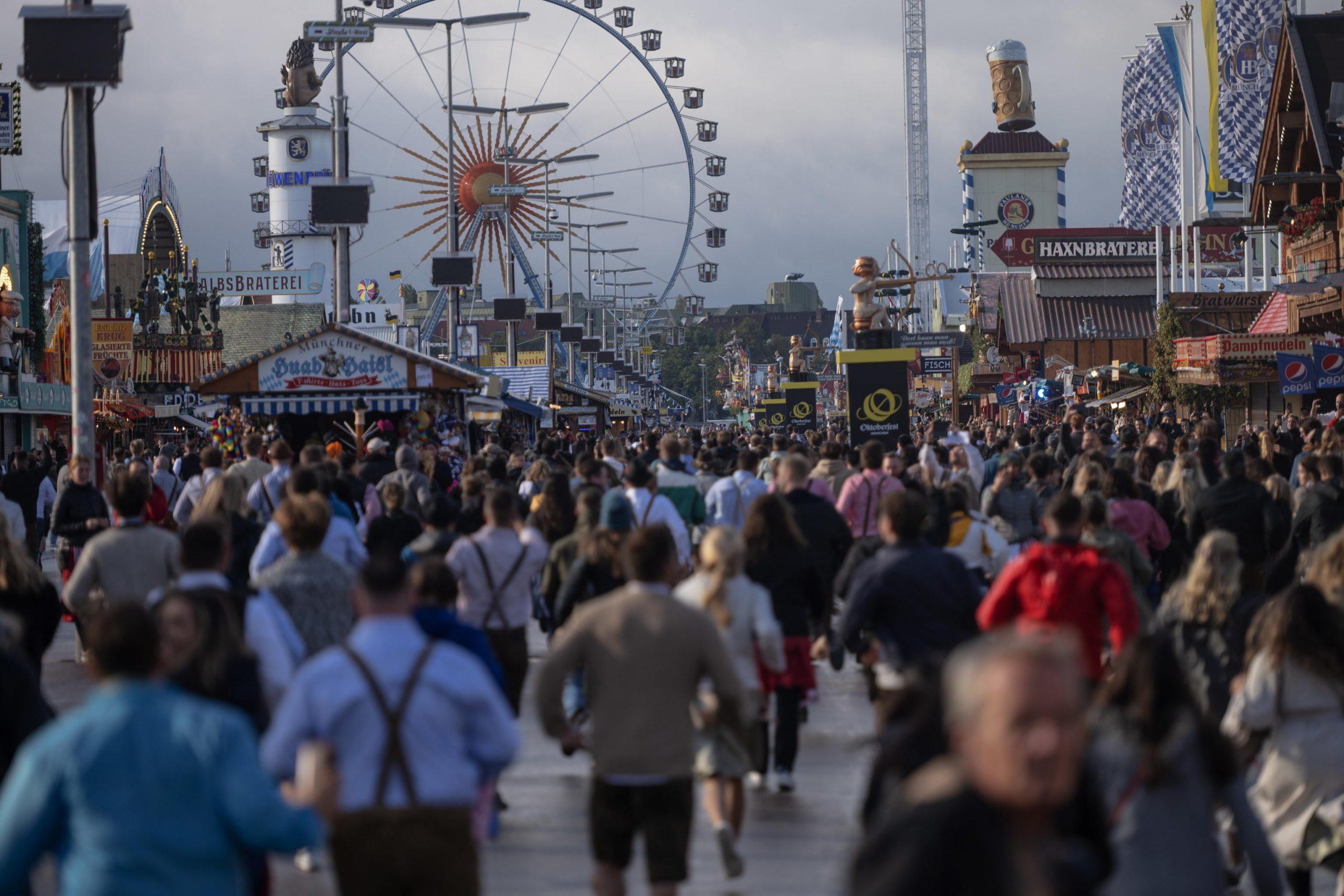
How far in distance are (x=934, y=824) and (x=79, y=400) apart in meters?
12.6

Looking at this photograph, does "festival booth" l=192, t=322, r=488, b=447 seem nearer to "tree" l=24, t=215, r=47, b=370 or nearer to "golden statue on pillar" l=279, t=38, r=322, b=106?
"tree" l=24, t=215, r=47, b=370

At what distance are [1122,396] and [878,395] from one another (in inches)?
780

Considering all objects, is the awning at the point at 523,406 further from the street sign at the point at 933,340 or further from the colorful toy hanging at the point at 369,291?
the colorful toy hanging at the point at 369,291

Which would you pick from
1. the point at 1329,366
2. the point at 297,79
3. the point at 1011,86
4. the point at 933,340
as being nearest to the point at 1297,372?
the point at 1329,366

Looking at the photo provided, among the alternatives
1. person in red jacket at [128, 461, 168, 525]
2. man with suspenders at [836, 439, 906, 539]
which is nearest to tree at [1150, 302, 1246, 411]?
man with suspenders at [836, 439, 906, 539]

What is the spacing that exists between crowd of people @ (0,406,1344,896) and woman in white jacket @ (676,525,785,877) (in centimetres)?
2

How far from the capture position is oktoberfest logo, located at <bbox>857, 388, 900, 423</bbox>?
89.7 feet

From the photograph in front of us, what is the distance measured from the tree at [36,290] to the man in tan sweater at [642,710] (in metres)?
36.2

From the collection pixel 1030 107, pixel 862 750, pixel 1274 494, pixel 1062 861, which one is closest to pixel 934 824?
pixel 1062 861

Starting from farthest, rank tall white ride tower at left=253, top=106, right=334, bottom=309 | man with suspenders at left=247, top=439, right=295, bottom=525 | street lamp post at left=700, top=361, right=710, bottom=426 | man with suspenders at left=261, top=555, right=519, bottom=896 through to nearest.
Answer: street lamp post at left=700, top=361, right=710, bottom=426 → tall white ride tower at left=253, top=106, right=334, bottom=309 → man with suspenders at left=247, top=439, right=295, bottom=525 → man with suspenders at left=261, top=555, right=519, bottom=896

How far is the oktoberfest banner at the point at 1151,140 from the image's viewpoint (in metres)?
47.0

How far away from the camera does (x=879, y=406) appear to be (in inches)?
Result: 1078

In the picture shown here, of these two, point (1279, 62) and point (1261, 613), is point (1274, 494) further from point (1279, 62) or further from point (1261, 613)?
point (1279, 62)

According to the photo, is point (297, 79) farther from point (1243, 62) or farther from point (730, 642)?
point (730, 642)
